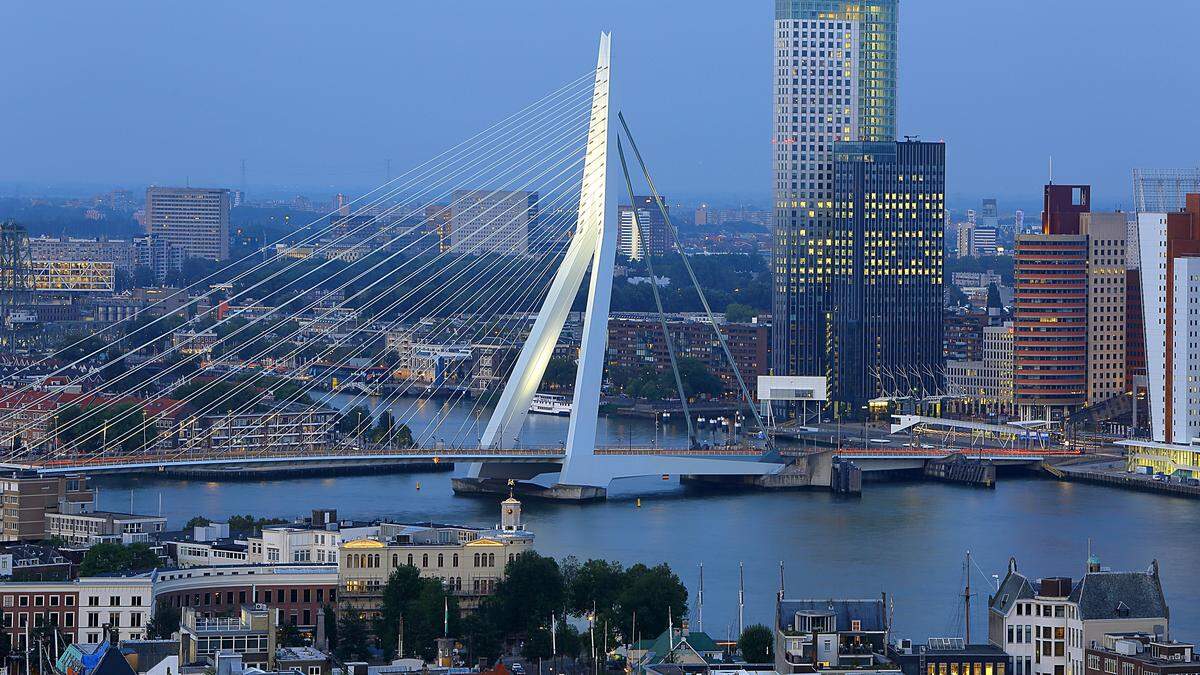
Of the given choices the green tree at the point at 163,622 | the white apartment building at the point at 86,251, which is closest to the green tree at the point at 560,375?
the green tree at the point at 163,622

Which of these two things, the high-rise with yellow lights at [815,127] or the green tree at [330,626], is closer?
the green tree at [330,626]

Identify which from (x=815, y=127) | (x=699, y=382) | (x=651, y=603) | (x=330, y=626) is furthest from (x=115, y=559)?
(x=699, y=382)

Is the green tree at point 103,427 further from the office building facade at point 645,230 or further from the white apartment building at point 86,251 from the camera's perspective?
the office building facade at point 645,230

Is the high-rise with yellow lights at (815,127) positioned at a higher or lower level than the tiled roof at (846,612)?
higher

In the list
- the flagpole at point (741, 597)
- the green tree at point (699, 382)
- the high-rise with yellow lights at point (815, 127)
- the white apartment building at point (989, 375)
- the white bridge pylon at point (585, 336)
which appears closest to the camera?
the flagpole at point (741, 597)

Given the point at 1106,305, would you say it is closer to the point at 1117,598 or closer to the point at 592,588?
the point at 592,588

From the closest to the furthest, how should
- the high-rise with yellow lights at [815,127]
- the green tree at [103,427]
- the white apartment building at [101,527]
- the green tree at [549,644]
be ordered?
the green tree at [549,644] < the white apartment building at [101,527] < the green tree at [103,427] < the high-rise with yellow lights at [815,127]
